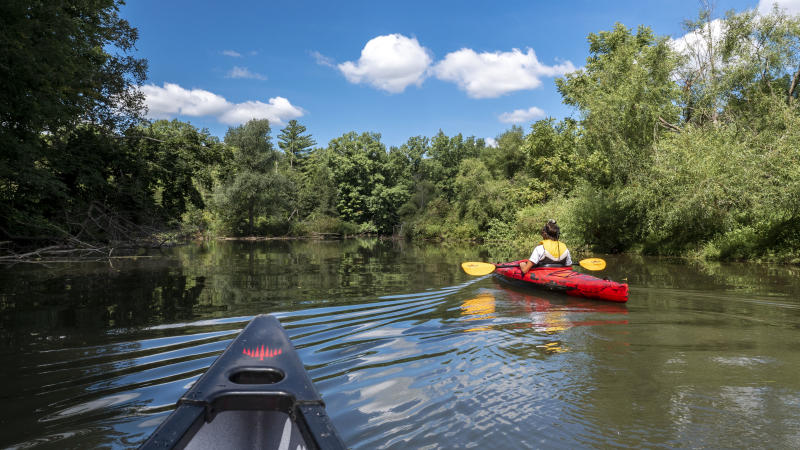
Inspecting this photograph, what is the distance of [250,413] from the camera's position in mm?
2326

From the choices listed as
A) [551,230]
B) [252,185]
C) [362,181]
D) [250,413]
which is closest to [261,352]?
[250,413]

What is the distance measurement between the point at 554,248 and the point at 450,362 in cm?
469

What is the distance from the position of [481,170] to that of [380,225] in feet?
50.4

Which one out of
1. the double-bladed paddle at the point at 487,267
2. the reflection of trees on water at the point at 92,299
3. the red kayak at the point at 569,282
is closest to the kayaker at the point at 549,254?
the red kayak at the point at 569,282

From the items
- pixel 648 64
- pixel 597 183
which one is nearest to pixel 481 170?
pixel 597 183

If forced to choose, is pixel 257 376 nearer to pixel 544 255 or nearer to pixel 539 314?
pixel 539 314

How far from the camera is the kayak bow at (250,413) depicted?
6.61 feet

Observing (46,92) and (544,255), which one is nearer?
(544,255)

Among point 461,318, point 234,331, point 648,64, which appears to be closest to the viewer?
point 234,331

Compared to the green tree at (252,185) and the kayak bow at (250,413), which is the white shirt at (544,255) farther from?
the green tree at (252,185)

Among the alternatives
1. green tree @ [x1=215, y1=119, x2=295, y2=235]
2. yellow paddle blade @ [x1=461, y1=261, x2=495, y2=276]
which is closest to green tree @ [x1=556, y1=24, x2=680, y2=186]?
yellow paddle blade @ [x1=461, y1=261, x2=495, y2=276]

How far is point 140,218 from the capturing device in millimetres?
14977

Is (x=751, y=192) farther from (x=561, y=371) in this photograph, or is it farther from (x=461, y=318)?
(x=561, y=371)

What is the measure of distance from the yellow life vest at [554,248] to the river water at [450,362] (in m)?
0.82
